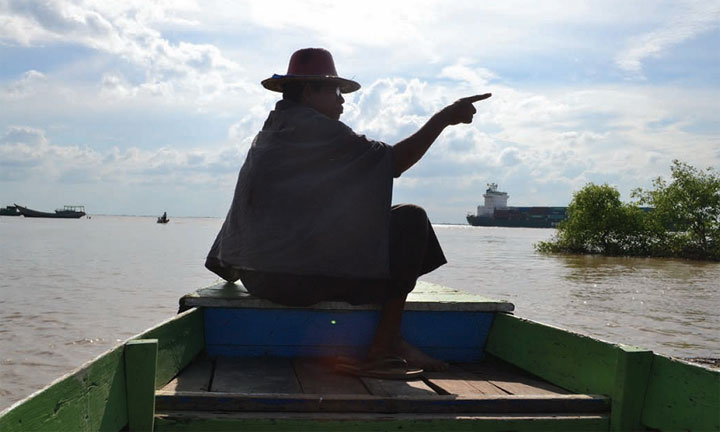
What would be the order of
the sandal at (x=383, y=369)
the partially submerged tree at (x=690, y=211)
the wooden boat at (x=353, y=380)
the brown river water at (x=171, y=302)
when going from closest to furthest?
the wooden boat at (x=353, y=380) < the sandal at (x=383, y=369) < the brown river water at (x=171, y=302) < the partially submerged tree at (x=690, y=211)

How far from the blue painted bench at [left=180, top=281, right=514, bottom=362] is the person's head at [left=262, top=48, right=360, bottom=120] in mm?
1019

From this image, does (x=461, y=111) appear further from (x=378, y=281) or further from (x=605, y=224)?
(x=605, y=224)

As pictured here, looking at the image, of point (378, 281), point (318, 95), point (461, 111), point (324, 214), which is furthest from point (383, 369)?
point (318, 95)

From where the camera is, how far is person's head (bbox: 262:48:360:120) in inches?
116

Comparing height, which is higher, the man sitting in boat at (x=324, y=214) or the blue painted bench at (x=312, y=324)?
the man sitting in boat at (x=324, y=214)

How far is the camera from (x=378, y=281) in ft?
9.18

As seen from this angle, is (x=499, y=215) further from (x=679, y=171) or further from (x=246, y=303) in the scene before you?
(x=246, y=303)

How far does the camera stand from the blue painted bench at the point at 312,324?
314 centimetres

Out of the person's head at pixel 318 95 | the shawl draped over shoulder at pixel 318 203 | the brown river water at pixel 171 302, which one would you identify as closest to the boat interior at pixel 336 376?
the shawl draped over shoulder at pixel 318 203

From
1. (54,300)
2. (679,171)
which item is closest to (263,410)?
(54,300)

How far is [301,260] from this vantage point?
2.63 meters

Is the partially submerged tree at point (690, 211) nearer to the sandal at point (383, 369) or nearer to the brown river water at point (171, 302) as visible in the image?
the brown river water at point (171, 302)

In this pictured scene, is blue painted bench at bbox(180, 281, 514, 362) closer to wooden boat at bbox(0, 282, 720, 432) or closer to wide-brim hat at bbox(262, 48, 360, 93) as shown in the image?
wooden boat at bbox(0, 282, 720, 432)

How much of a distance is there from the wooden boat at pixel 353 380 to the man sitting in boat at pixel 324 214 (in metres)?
0.34
